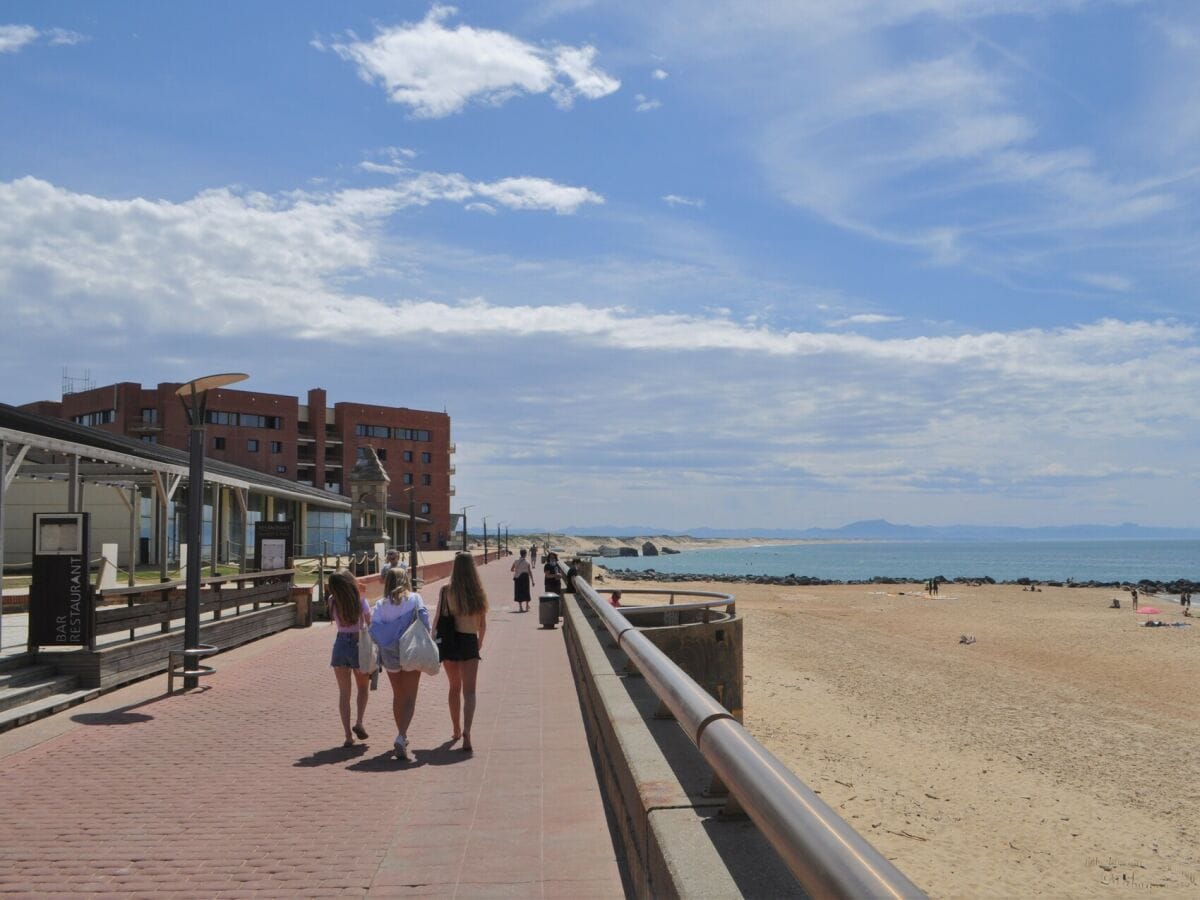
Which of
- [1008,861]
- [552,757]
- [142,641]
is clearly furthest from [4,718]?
[1008,861]

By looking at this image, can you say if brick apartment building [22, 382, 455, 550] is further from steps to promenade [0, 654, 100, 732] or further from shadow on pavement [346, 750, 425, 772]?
shadow on pavement [346, 750, 425, 772]

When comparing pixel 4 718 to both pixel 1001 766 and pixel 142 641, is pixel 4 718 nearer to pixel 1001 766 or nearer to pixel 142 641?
pixel 142 641

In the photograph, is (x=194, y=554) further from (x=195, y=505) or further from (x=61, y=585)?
(x=61, y=585)

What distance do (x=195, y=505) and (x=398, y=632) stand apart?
5.35 m

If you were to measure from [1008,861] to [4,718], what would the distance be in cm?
978

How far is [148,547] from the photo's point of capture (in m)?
36.9

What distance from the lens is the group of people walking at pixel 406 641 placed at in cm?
796

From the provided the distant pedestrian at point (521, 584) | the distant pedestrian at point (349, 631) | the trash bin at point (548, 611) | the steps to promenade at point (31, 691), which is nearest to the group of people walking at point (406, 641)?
the distant pedestrian at point (349, 631)

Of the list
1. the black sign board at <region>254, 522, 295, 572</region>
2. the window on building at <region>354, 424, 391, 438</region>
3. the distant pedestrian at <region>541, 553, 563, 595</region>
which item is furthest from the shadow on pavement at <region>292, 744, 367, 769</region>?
the window on building at <region>354, 424, 391, 438</region>

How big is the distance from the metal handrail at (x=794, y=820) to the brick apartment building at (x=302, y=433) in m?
65.5

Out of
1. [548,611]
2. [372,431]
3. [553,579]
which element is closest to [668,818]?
[548,611]

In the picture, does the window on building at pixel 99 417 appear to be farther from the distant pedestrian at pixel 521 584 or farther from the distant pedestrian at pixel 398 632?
the distant pedestrian at pixel 398 632

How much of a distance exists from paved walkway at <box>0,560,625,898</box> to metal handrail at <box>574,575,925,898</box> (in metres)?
1.66

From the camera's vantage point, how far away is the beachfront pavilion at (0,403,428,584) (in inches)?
556
